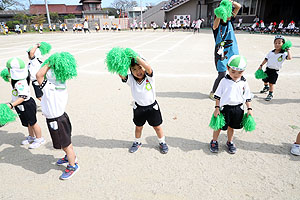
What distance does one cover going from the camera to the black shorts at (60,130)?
2557 mm

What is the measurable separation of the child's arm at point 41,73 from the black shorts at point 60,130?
503mm

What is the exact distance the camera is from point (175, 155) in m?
3.12

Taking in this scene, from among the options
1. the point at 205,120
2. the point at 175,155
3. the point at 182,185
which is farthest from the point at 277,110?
the point at 182,185

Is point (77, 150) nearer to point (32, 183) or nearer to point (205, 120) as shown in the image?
point (32, 183)

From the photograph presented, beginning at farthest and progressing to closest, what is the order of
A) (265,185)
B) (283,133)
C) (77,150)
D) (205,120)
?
(205,120) < (283,133) < (77,150) < (265,185)

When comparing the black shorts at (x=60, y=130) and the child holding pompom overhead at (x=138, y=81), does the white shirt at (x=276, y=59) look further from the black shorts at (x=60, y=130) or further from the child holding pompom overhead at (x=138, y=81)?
the black shorts at (x=60, y=130)

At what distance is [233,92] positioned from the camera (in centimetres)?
279

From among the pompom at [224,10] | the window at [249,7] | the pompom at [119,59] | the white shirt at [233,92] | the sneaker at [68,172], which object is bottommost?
the sneaker at [68,172]

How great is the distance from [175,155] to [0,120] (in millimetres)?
2444

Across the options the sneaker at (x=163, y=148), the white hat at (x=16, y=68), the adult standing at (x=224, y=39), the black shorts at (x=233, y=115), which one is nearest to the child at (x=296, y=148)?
the black shorts at (x=233, y=115)

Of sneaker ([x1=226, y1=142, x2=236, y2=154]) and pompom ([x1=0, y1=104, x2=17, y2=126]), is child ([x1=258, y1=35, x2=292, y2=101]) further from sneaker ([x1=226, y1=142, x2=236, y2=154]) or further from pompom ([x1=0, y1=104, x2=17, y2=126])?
pompom ([x1=0, y1=104, x2=17, y2=126])

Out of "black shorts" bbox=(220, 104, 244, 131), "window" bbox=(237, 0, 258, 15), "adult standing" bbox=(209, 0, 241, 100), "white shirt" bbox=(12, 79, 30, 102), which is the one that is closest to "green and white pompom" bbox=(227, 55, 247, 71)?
"black shorts" bbox=(220, 104, 244, 131)

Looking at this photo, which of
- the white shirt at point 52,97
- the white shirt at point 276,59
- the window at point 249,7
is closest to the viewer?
the white shirt at point 52,97

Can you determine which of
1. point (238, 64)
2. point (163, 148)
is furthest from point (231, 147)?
point (238, 64)
